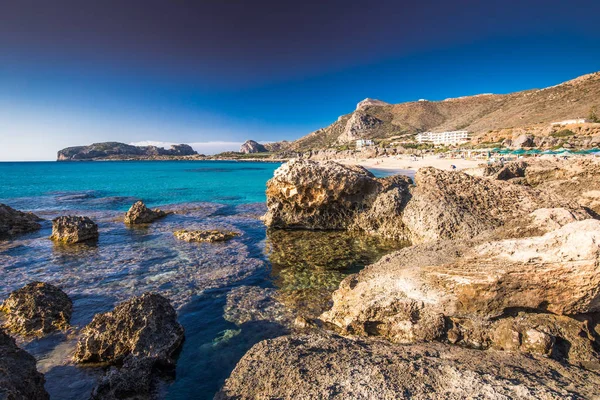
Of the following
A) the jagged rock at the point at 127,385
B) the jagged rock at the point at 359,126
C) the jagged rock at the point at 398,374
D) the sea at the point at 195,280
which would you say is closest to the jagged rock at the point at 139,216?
the sea at the point at 195,280

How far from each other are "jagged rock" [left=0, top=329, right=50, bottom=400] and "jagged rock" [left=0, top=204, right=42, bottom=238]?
49.5 ft

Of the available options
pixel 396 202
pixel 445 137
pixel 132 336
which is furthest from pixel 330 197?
pixel 445 137

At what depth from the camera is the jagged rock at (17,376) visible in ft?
12.2

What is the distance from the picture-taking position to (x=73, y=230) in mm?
13953

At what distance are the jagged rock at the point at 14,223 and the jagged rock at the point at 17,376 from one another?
49.5 ft

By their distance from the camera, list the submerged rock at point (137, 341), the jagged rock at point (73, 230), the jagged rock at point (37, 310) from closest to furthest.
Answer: the submerged rock at point (137, 341) → the jagged rock at point (37, 310) → the jagged rock at point (73, 230)

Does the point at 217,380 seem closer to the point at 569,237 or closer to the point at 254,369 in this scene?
the point at 254,369

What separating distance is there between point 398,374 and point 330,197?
38.8ft

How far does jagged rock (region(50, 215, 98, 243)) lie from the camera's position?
45.5ft

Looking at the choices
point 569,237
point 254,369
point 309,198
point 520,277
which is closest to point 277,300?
point 254,369

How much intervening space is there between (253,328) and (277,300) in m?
1.48

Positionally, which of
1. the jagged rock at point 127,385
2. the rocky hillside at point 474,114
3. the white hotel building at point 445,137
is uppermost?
the rocky hillside at point 474,114

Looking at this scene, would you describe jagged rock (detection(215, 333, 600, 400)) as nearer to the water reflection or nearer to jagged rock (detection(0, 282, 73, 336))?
the water reflection

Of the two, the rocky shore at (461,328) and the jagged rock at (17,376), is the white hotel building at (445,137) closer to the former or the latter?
the rocky shore at (461,328)
